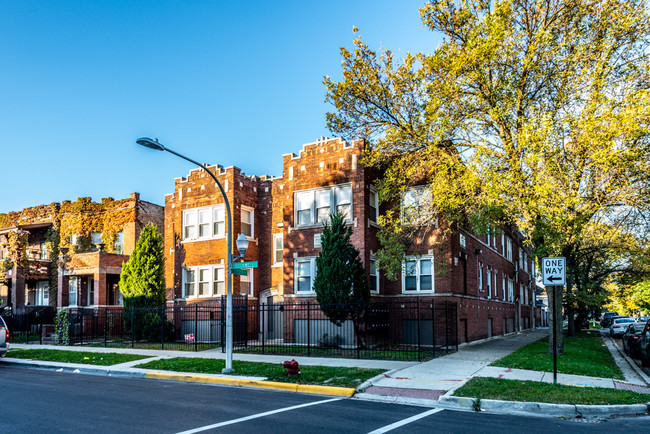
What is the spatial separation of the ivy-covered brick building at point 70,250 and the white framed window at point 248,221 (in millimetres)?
8102

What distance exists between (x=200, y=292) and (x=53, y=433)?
18538 millimetres

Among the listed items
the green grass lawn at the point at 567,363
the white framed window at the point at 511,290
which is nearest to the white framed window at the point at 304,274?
the green grass lawn at the point at 567,363

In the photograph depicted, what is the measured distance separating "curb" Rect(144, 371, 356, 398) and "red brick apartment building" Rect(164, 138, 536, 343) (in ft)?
27.3

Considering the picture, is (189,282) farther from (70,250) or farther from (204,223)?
(70,250)

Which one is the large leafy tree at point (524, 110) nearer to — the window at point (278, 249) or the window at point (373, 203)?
the window at point (373, 203)

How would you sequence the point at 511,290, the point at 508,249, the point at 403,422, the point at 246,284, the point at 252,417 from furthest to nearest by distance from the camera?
the point at 508,249
the point at 511,290
the point at 246,284
the point at 252,417
the point at 403,422

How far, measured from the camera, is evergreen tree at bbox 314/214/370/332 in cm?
1903

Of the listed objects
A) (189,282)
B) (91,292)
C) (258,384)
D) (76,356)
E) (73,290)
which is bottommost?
(76,356)

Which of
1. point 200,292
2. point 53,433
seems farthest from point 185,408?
point 200,292

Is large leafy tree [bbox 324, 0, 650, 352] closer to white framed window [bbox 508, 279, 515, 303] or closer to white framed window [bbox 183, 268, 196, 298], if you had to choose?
white framed window [bbox 183, 268, 196, 298]

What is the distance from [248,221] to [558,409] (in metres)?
19.3

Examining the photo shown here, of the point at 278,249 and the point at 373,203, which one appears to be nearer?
the point at 373,203

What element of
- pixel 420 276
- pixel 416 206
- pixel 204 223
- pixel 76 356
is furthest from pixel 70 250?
pixel 416 206

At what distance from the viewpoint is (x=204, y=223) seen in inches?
1032
